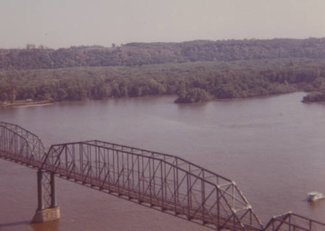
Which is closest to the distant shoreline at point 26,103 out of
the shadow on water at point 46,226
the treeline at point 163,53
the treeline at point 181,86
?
the treeline at point 181,86

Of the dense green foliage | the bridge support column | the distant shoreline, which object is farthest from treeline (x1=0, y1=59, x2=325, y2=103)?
the bridge support column

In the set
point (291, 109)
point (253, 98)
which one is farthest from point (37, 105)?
point (291, 109)

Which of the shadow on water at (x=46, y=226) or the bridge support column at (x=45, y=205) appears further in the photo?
the bridge support column at (x=45, y=205)

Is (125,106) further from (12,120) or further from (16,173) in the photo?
(16,173)

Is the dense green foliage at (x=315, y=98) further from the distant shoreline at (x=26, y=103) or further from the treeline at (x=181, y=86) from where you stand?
the distant shoreline at (x=26, y=103)

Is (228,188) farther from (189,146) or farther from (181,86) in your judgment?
(181,86)

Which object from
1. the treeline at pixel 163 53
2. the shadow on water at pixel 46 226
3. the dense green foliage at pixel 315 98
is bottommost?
the shadow on water at pixel 46 226

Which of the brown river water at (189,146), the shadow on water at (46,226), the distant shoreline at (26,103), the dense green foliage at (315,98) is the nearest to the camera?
the shadow on water at (46,226)
